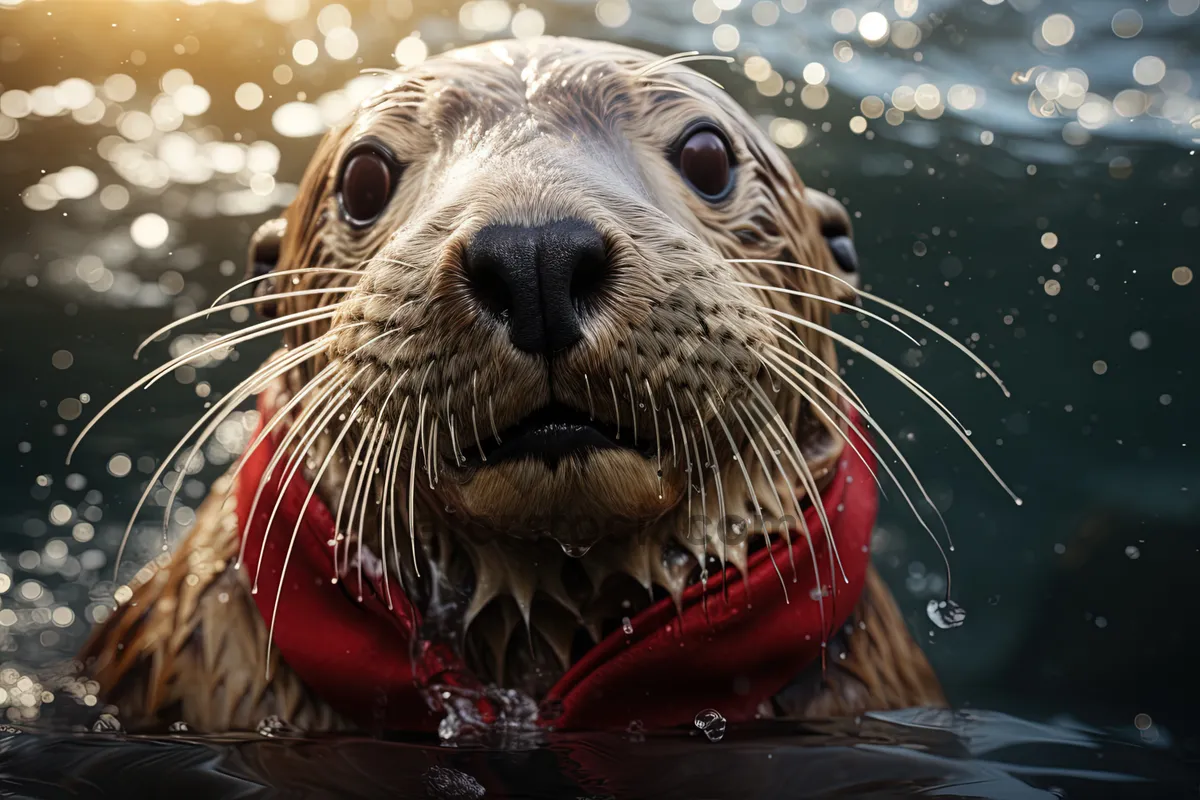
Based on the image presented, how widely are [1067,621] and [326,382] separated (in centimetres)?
543

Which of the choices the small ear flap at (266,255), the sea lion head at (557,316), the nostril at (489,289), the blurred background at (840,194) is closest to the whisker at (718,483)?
the sea lion head at (557,316)

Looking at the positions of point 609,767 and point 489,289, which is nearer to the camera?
point 489,289

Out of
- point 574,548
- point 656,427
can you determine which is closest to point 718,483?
point 656,427

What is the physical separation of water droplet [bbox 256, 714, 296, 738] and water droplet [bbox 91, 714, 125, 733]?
0.34m

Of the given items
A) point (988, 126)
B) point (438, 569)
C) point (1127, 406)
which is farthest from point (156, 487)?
point (1127, 406)

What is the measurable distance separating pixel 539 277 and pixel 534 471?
12.9 inches

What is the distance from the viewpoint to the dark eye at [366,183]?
7.36 ft

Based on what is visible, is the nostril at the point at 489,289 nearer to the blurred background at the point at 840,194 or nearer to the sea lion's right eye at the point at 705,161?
the sea lion's right eye at the point at 705,161

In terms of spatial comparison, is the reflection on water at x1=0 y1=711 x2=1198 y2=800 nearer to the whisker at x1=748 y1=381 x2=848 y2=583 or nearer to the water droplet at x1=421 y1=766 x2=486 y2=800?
the water droplet at x1=421 y1=766 x2=486 y2=800

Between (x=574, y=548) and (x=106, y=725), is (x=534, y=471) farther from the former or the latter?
(x=106, y=725)

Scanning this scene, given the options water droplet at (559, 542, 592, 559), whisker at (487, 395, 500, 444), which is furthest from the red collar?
whisker at (487, 395, 500, 444)

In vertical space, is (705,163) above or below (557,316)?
above

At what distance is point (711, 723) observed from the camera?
7.59 ft

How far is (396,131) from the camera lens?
224cm
